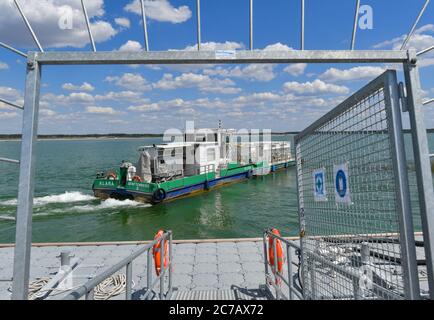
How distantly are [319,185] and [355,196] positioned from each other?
71cm

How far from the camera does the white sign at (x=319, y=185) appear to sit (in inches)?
103

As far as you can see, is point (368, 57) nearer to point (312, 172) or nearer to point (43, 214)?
point (312, 172)

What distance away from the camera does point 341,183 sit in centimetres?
218

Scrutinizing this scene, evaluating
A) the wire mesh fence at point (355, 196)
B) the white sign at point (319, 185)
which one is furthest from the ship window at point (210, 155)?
the white sign at point (319, 185)

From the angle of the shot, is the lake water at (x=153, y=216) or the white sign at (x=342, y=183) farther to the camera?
the lake water at (x=153, y=216)

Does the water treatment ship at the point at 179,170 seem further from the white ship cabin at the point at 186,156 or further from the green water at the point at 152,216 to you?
the green water at the point at 152,216

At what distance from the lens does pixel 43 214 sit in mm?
16938

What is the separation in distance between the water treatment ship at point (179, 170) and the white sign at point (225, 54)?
17.2 meters

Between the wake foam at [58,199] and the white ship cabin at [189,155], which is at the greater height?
the white ship cabin at [189,155]

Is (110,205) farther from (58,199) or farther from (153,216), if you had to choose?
(58,199)

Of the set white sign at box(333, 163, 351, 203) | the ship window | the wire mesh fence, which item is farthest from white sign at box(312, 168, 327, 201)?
the ship window

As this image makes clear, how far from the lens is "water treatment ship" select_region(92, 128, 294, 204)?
19.1 meters
